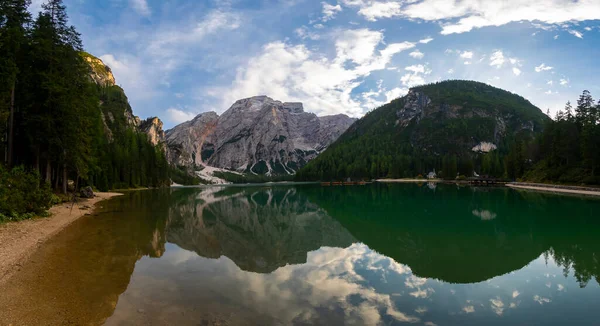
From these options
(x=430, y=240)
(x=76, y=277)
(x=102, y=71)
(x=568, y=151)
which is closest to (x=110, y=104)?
(x=102, y=71)

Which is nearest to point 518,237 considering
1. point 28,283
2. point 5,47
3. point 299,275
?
point 299,275

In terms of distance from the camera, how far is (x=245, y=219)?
3391 centimetres

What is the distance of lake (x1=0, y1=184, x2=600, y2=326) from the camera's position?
9.22 metres

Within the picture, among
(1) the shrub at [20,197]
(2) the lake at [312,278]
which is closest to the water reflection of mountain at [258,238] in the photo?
(2) the lake at [312,278]

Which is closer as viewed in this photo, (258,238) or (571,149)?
(258,238)

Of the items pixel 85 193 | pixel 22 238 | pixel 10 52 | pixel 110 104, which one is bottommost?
pixel 22 238

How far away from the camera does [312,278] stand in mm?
13312

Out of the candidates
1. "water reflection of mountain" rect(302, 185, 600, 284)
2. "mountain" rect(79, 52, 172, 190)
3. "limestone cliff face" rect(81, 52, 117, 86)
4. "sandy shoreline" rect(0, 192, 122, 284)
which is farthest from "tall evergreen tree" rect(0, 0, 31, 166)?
"limestone cliff face" rect(81, 52, 117, 86)

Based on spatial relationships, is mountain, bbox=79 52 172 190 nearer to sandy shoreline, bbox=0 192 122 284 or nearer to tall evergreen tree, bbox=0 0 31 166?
tall evergreen tree, bbox=0 0 31 166

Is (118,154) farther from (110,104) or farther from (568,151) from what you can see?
(568,151)

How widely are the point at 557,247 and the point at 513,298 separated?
33.9ft

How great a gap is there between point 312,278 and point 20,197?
21.8 metres

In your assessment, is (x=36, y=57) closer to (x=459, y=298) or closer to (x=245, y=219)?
(x=245, y=219)

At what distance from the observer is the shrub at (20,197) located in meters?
20.9
